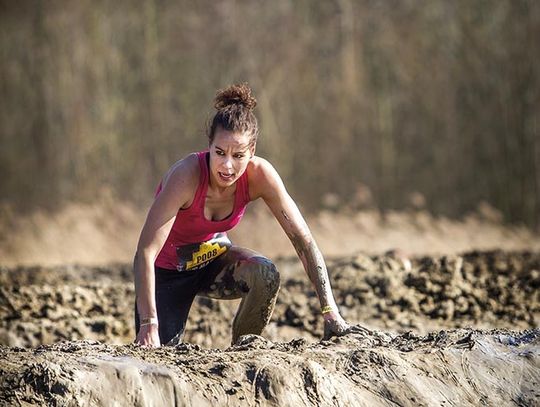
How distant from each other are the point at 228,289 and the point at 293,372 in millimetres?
1374

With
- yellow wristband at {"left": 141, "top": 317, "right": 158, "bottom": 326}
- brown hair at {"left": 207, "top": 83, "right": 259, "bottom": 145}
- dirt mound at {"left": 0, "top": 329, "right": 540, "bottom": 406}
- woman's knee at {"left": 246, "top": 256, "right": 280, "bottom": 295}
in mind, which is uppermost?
brown hair at {"left": 207, "top": 83, "right": 259, "bottom": 145}

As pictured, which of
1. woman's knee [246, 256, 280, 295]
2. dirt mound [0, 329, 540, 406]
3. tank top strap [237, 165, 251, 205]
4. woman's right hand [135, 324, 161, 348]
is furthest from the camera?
woman's knee [246, 256, 280, 295]

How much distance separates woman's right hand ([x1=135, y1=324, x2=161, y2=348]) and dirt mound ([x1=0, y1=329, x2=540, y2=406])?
0.20 meters

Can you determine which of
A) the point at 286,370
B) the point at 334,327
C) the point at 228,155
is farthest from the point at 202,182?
the point at 286,370

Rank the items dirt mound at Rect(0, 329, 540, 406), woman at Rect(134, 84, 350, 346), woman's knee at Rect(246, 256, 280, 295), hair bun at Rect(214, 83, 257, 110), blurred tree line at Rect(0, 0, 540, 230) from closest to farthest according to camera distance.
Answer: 1. dirt mound at Rect(0, 329, 540, 406)
2. woman at Rect(134, 84, 350, 346)
3. hair bun at Rect(214, 83, 257, 110)
4. woman's knee at Rect(246, 256, 280, 295)
5. blurred tree line at Rect(0, 0, 540, 230)

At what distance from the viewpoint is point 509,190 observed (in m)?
15.9

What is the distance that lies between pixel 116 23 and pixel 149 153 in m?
2.07

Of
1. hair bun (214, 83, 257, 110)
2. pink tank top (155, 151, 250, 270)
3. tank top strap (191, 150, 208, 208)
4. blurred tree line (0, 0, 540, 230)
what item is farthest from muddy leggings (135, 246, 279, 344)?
Result: blurred tree line (0, 0, 540, 230)

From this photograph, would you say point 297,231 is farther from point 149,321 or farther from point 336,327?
point 149,321

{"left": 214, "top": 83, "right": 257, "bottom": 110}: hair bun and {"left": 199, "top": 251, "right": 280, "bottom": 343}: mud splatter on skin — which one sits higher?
{"left": 214, "top": 83, "right": 257, "bottom": 110}: hair bun

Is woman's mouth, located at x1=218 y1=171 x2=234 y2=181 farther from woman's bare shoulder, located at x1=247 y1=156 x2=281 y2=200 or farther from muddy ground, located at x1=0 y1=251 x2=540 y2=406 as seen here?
muddy ground, located at x1=0 y1=251 x2=540 y2=406

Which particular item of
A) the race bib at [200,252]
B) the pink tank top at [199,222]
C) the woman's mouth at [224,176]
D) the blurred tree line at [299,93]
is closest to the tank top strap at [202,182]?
the pink tank top at [199,222]

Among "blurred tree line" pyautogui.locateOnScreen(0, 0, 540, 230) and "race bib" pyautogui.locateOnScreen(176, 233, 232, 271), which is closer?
"race bib" pyautogui.locateOnScreen(176, 233, 232, 271)

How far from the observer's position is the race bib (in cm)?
577
